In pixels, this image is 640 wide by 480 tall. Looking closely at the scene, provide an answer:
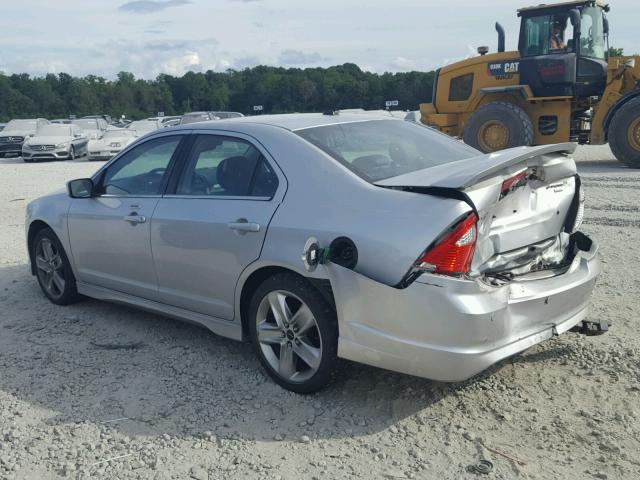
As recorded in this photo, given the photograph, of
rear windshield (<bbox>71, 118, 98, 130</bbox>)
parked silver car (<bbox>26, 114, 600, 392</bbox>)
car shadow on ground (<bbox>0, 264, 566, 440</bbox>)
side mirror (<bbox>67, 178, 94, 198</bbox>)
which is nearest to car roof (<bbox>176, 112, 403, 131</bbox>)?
parked silver car (<bbox>26, 114, 600, 392</bbox>)

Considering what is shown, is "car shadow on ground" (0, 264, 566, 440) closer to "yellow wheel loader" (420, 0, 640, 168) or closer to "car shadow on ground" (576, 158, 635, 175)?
"car shadow on ground" (576, 158, 635, 175)

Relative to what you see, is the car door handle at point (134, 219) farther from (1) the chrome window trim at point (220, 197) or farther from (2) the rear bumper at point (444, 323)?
(2) the rear bumper at point (444, 323)

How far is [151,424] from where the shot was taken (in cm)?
376

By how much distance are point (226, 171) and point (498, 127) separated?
11149 mm

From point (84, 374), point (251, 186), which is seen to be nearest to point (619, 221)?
point (251, 186)

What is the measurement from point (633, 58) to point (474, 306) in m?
12.6

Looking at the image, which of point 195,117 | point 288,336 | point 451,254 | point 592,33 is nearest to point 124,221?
point 288,336

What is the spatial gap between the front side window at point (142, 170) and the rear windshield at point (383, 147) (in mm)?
1235

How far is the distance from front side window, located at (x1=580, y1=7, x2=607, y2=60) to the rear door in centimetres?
1113

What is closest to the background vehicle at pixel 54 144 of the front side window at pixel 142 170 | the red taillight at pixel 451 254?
the front side window at pixel 142 170

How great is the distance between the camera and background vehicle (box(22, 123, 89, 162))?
2341cm

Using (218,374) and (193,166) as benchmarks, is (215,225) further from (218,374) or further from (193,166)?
(218,374)

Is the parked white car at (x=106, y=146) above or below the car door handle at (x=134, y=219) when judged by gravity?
below

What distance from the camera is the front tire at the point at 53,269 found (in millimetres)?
5824
